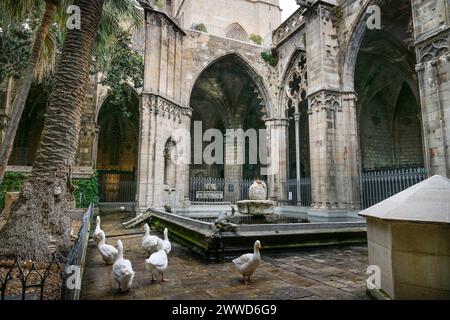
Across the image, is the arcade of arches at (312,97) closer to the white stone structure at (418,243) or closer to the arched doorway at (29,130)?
the arched doorway at (29,130)

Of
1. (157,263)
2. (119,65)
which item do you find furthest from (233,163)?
(157,263)

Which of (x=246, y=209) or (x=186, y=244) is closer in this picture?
(x=186, y=244)

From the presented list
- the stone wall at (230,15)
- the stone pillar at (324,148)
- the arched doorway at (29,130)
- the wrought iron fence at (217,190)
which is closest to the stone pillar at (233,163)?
the wrought iron fence at (217,190)

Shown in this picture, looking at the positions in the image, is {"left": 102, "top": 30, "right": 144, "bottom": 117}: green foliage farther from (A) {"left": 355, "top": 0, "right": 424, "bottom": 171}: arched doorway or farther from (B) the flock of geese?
(A) {"left": 355, "top": 0, "right": 424, "bottom": 171}: arched doorway

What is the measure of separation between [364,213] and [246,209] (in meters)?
5.46

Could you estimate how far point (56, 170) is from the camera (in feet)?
15.5

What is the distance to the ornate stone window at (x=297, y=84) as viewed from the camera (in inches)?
543

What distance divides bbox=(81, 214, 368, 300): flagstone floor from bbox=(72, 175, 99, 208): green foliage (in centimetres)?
1004

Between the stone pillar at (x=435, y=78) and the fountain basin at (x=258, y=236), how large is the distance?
2677 millimetres

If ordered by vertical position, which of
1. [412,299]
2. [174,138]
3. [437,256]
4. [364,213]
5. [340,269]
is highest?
[174,138]

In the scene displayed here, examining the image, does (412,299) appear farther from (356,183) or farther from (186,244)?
(356,183)

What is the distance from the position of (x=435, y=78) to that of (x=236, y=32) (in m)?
23.1

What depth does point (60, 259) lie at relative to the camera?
414cm
